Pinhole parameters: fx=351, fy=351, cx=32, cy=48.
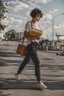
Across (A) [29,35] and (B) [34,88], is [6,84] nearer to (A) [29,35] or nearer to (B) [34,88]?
(B) [34,88]

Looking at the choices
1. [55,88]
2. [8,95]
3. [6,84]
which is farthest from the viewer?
[6,84]

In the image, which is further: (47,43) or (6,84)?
(47,43)

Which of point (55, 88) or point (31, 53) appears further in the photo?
point (55, 88)

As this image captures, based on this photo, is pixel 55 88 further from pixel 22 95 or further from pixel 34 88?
pixel 22 95

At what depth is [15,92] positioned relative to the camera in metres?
8.20

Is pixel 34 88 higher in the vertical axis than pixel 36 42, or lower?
lower

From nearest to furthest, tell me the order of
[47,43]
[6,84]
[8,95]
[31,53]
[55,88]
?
[8,95] → [31,53] → [55,88] → [6,84] → [47,43]

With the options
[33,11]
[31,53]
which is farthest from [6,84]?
[33,11]

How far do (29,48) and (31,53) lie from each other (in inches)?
5.2

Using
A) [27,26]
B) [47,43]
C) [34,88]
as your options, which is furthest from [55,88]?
[47,43]

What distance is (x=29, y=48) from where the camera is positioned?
830 cm

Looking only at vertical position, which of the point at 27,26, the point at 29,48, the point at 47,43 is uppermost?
the point at 27,26

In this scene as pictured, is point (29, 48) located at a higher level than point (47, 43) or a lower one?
higher

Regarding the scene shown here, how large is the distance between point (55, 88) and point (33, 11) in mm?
2086
